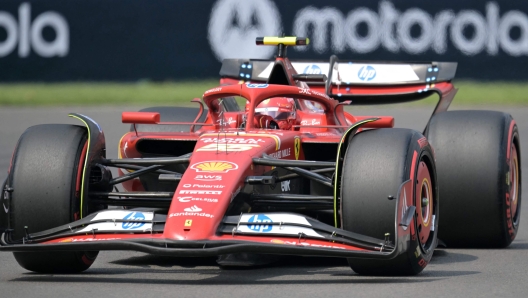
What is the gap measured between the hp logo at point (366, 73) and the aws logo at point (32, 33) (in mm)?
10798

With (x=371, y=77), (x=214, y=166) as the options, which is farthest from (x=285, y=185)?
(x=371, y=77)

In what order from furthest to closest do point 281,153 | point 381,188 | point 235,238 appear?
point 281,153 → point 381,188 → point 235,238

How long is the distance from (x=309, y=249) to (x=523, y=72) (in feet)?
46.7

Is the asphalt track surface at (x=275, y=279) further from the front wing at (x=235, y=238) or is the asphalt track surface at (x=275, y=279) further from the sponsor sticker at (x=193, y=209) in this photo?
the sponsor sticker at (x=193, y=209)

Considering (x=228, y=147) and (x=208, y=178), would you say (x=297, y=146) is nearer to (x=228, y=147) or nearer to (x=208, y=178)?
(x=228, y=147)

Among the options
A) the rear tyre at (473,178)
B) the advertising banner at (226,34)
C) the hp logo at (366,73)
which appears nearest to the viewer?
the rear tyre at (473,178)

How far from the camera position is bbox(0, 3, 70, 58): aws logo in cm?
1944

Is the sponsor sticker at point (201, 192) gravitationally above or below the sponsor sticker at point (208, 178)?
below

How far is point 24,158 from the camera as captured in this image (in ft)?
20.4

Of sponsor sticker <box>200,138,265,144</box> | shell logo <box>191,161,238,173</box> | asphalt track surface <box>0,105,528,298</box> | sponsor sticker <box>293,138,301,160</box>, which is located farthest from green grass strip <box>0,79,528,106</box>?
shell logo <box>191,161,238,173</box>

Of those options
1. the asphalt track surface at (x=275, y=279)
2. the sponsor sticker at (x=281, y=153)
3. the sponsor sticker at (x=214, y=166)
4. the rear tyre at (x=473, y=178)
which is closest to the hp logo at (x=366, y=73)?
the rear tyre at (x=473, y=178)

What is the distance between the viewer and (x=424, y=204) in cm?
632

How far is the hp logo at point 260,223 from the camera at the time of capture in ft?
18.7

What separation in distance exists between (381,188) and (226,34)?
44.7 ft
